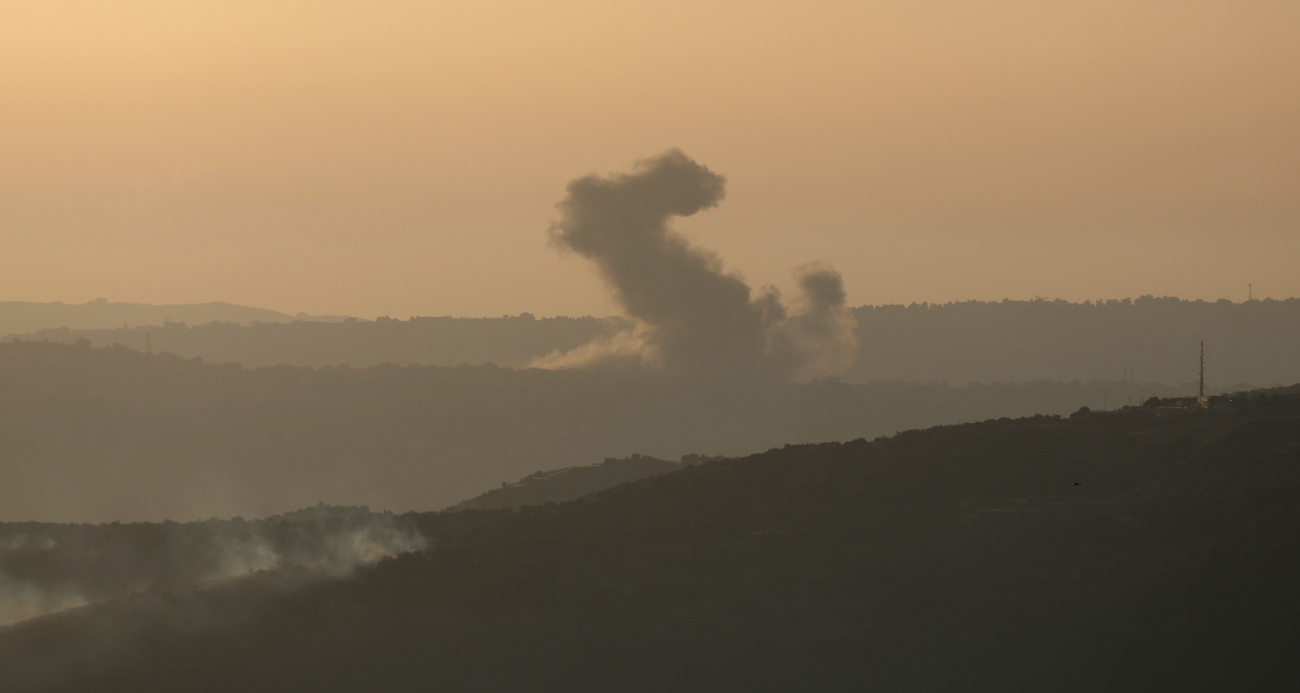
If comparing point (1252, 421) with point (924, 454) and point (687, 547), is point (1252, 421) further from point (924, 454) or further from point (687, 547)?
point (687, 547)

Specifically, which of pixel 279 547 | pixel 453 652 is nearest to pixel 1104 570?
pixel 453 652

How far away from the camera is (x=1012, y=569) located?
8200 cm

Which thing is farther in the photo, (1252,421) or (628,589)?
(1252,421)

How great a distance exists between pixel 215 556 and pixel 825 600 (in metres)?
36.3

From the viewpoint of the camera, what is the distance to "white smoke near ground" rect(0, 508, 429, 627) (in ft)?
292

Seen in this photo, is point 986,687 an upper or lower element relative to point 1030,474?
lower

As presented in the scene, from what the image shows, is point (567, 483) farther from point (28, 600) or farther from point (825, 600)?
point (825, 600)

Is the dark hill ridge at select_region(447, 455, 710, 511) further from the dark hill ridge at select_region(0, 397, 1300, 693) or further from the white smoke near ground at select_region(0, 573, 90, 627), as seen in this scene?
the white smoke near ground at select_region(0, 573, 90, 627)

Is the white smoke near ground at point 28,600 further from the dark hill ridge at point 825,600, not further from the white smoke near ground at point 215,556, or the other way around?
the dark hill ridge at point 825,600

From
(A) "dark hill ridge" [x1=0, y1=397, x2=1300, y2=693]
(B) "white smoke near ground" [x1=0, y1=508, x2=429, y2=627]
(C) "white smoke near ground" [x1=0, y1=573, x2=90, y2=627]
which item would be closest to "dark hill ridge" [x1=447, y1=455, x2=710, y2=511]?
(B) "white smoke near ground" [x1=0, y1=508, x2=429, y2=627]

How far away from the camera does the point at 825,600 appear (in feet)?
267

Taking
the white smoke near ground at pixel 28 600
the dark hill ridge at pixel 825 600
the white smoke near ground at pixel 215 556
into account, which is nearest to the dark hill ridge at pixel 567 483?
the white smoke near ground at pixel 215 556

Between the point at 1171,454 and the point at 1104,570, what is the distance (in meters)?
17.4

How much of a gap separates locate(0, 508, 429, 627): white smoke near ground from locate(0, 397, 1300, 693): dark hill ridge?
3.06 m
